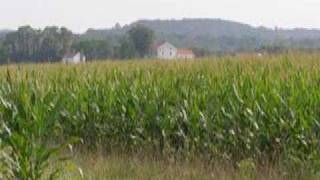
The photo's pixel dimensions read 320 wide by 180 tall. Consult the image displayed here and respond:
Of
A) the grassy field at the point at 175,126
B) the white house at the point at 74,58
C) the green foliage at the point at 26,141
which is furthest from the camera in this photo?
the white house at the point at 74,58

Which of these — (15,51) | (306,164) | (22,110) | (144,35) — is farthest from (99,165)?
(144,35)

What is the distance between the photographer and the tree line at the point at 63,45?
26078mm

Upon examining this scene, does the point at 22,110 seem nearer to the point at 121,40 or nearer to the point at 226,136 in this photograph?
the point at 226,136

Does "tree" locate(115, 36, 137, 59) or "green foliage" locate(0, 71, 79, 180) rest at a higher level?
"green foliage" locate(0, 71, 79, 180)

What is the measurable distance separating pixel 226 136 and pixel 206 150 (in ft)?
1.05

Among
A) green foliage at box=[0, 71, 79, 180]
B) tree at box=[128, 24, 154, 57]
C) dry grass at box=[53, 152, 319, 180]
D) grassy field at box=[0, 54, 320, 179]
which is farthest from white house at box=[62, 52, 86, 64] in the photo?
green foliage at box=[0, 71, 79, 180]

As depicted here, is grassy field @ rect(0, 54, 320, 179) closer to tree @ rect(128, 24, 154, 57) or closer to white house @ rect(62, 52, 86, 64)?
white house @ rect(62, 52, 86, 64)

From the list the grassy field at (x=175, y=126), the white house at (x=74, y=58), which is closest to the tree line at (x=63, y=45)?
the white house at (x=74, y=58)

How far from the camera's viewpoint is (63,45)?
29.9 m

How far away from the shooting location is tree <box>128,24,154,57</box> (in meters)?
28.4

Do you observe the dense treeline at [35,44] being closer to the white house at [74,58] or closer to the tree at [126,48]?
the white house at [74,58]

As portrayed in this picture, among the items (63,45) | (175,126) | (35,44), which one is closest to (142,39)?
(63,45)

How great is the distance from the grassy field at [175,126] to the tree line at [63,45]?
17110mm

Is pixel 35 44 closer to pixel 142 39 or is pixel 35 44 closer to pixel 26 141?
pixel 142 39
